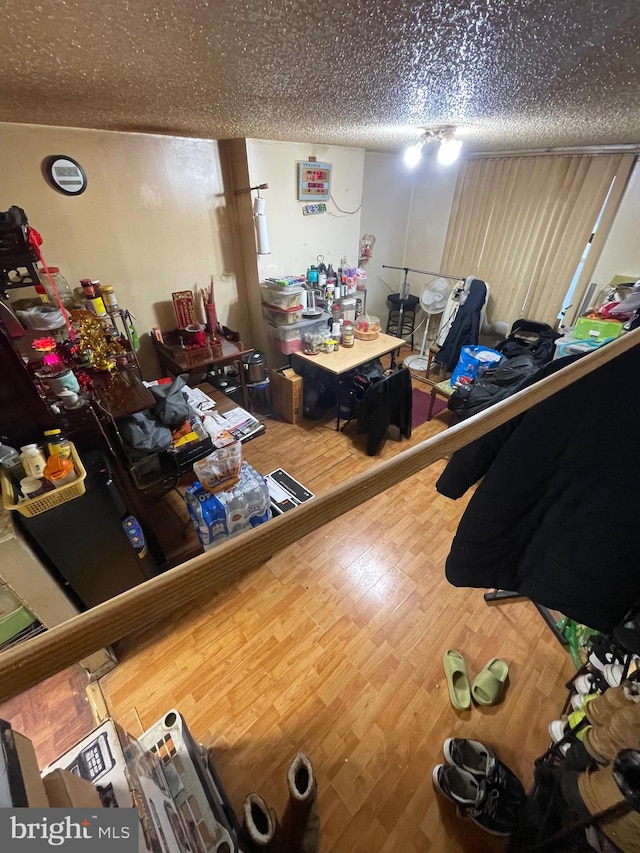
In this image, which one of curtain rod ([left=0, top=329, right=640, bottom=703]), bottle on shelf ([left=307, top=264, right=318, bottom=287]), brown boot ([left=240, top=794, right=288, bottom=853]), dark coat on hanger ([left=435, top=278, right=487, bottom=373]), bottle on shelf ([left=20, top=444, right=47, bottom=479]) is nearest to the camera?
curtain rod ([left=0, top=329, right=640, bottom=703])

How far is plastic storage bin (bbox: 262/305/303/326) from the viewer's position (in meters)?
2.85

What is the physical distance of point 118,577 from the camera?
147cm

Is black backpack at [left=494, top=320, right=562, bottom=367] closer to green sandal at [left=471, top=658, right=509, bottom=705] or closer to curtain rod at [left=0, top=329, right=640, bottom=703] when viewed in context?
green sandal at [left=471, top=658, right=509, bottom=705]

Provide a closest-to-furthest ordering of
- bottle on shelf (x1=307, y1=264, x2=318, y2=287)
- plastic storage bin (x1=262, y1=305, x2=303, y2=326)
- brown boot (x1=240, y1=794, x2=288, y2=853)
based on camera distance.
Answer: brown boot (x1=240, y1=794, x2=288, y2=853) → plastic storage bin (x1=262, y1=305, x2=303, y2=326) → bottle on shelf (x1=307, y1=264, x2=318, y2=287)

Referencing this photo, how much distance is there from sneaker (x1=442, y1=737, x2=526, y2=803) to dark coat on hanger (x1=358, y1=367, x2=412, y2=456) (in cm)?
172

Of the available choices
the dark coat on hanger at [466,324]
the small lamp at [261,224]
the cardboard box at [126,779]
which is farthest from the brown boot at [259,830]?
the dark coat on hanger at [466,324]

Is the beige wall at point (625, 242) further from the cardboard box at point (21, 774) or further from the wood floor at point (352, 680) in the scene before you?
the cardboard box at point (21, 774)

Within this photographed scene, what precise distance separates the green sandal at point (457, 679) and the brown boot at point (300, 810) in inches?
26.9

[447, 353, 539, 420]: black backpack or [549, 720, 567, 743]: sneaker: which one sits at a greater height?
[447, 353, 539, 420]: black backpack

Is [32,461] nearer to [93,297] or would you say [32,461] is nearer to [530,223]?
[93,297]

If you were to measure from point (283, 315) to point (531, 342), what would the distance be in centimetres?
223

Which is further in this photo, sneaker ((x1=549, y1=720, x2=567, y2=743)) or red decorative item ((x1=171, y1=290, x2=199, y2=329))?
red decorative item ((x1=171, y1=290, x2=199, y2=329))

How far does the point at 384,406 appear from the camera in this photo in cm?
255

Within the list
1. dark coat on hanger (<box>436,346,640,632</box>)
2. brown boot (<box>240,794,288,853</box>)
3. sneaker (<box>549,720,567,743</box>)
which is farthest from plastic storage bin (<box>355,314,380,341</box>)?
brown boot (<box>240,794,288,853</box>)
